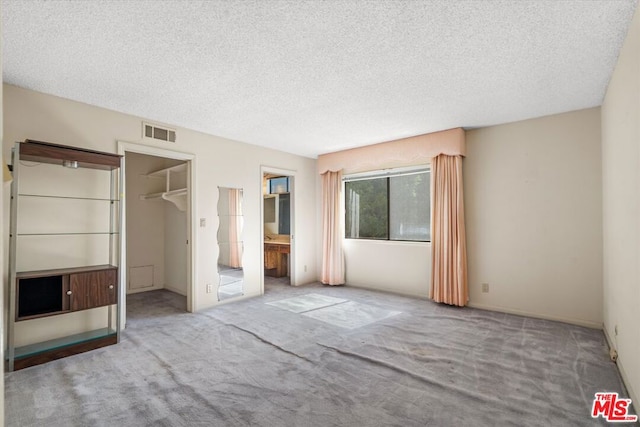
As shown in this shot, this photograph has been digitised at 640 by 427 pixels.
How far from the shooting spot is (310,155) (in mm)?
6207

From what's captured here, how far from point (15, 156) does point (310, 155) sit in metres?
4.11

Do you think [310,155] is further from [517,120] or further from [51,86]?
[51,86]

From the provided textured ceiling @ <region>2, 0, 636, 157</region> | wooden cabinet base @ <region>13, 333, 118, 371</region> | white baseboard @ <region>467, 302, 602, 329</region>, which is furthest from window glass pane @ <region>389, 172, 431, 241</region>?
wooden cabinet base @ <region>13, 333, 118, 371</region>

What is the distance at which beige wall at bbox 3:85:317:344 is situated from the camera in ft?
10.7

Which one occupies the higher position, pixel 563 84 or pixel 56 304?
pixel 563 84

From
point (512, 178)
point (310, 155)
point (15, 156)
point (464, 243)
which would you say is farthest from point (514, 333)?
point (15, 156)

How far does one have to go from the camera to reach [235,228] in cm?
506

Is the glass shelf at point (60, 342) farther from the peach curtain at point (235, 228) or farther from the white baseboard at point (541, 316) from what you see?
the white baseboard at point (541, 316)

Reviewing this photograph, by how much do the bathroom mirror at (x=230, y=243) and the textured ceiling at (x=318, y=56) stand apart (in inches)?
51.7

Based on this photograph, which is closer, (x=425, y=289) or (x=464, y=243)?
(x=464, y=243)

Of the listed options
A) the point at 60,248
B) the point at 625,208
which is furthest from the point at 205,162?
the point at 625,208

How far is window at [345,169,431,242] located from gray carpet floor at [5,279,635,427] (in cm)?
161

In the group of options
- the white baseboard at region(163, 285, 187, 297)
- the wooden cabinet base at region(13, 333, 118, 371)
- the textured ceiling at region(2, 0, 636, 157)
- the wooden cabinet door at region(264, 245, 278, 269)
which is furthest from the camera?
the wooden cabinet door at region(264, 245, 278, 269)

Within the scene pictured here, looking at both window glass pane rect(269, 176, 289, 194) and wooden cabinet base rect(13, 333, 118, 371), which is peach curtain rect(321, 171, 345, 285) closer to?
window glass pane rect(269, 176, 289, 194)
